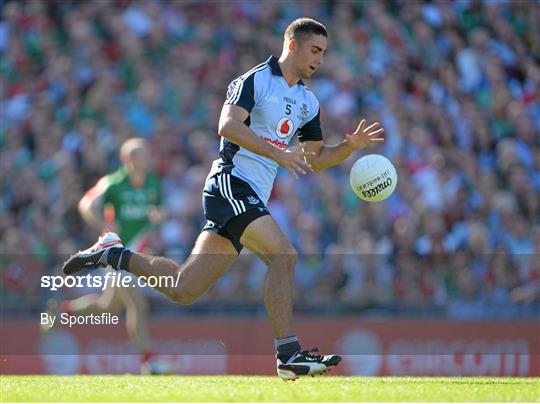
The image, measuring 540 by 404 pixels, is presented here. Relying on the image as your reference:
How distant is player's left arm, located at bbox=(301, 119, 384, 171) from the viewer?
943 centimetres

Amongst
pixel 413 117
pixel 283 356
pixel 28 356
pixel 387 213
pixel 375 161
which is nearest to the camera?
pixel 283 356

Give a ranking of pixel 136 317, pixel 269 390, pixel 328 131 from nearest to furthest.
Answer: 1. pixel 269 390
2. pixel 136 317
3. pixel 328 131

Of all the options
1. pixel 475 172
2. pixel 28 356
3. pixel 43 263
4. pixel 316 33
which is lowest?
pixel 28 356

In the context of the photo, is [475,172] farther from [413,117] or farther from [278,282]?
[278,282]

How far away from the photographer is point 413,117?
54.3 ft

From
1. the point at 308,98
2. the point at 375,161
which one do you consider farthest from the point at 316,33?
the point at 375,161

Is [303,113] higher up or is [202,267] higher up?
[303,113]

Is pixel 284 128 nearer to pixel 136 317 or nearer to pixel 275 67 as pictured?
pixel 275 67

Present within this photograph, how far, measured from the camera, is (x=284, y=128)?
9.21 meters

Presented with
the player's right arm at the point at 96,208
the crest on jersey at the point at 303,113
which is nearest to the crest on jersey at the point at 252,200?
the crest on jersey at the point at 303,113

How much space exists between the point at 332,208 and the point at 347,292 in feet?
6.33

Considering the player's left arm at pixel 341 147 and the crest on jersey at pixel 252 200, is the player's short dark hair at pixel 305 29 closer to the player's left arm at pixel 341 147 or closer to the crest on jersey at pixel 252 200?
the player's left arm at pixel 341 147

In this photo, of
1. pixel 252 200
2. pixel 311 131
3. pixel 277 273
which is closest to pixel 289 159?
pixel 252 200

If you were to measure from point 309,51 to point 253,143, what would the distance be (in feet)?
3.42
